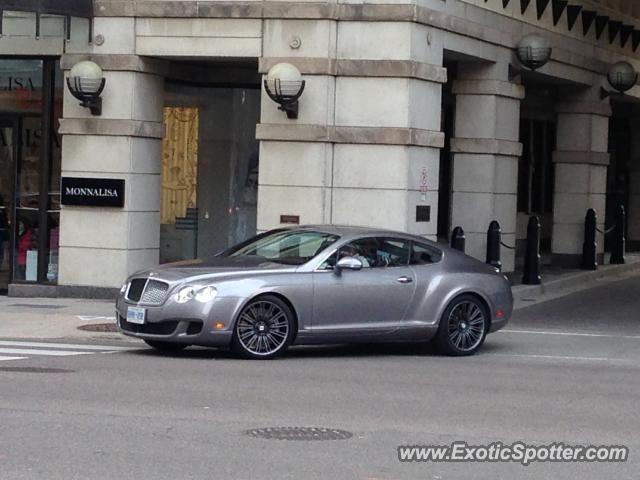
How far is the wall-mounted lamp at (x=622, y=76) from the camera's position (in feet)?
97.9

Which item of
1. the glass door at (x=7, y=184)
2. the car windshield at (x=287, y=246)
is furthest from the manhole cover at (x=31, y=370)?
the glass door at (x=7, y=184)

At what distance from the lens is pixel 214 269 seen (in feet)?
49.9

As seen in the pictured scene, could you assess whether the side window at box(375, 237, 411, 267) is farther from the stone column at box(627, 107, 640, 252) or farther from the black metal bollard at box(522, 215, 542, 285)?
the stone column at box(627, 107, 640, 252)

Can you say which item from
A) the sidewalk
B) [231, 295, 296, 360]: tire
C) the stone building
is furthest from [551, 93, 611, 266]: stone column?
[231, 295, 296, 360]: tire

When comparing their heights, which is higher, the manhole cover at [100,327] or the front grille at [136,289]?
the front grille at [136,289]

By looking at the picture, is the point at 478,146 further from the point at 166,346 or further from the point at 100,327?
the point at 166,346

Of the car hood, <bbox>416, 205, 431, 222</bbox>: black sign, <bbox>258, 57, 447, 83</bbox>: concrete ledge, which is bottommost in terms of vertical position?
the car hood

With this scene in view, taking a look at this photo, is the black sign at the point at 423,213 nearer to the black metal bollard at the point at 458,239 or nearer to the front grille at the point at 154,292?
the black metal bollard at the point at 458,239

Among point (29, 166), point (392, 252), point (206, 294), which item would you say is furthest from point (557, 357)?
point (29, 166)

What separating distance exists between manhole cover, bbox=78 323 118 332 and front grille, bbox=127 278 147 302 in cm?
302

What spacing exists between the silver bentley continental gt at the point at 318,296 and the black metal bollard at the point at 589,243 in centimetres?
1250

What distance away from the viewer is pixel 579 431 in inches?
430

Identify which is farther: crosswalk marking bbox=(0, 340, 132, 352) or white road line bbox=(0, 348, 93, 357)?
crosswalk marking bbox=(0, 340, 132, 352)

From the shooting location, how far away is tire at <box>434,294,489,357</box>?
16.4 meters
